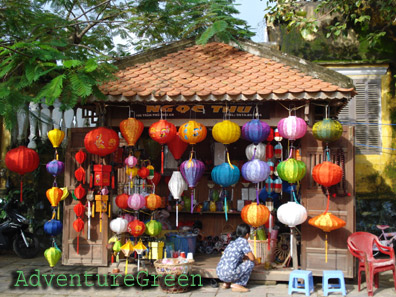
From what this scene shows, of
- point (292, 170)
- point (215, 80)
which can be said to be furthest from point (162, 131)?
point (292, 170)

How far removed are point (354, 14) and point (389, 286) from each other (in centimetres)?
693

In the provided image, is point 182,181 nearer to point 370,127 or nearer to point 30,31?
point 30,31

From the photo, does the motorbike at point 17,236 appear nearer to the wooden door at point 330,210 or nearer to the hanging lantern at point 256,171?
the hanging lantern at point 256,171

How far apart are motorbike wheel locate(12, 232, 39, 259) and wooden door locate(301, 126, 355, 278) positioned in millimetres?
6606

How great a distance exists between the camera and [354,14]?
1145 cm

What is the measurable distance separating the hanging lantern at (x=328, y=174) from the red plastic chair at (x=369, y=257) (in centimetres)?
102

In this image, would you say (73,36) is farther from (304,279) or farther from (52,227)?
(304,279)

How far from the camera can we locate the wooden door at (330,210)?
7715 millimetres

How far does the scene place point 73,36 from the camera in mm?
10602

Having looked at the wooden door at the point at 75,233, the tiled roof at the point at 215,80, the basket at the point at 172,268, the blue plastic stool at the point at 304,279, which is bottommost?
the blue plastic stool at the point at 304,279

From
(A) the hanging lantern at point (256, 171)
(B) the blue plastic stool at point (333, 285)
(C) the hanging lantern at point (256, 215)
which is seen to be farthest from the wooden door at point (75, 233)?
(B) the blue plastic stool at point (333, 285)

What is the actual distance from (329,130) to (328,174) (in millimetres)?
730

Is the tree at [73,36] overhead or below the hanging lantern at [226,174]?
overhead

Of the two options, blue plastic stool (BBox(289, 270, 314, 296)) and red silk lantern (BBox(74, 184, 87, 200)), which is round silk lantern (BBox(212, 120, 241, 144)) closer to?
blue plastic stool (BBox(289, 270, 314, 296))
